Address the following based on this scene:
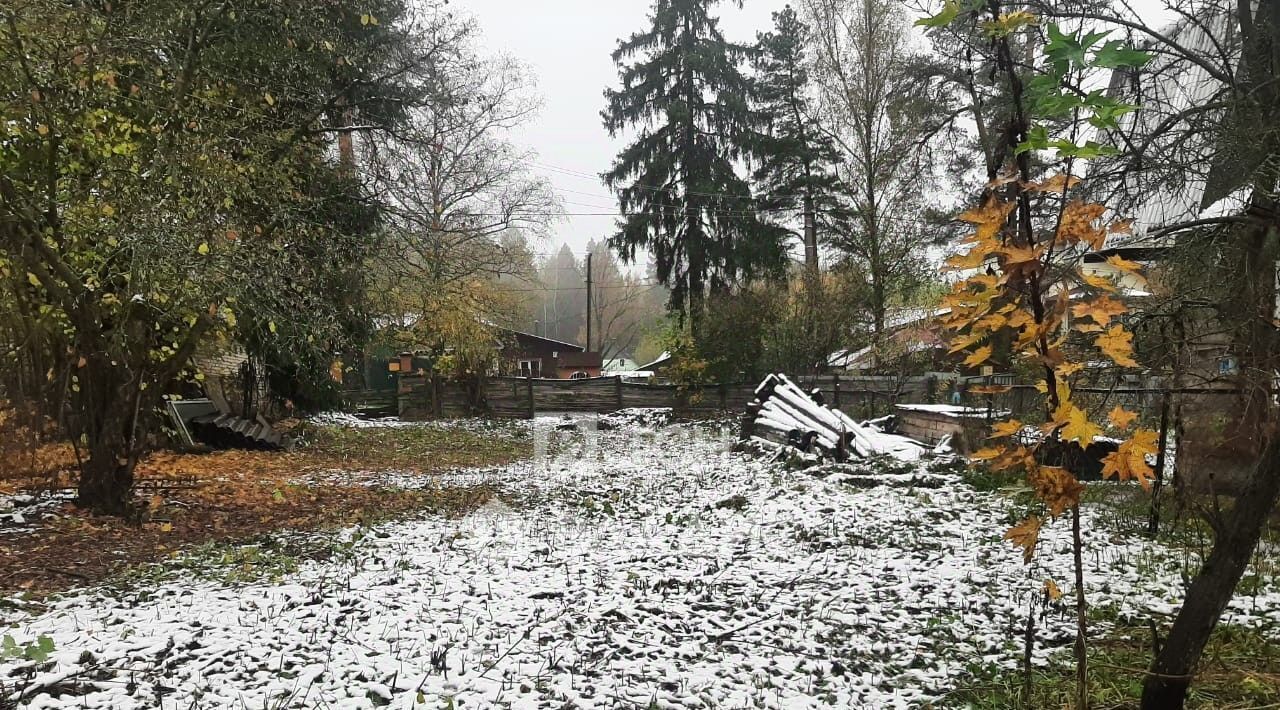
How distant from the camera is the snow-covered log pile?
10500 millimetres

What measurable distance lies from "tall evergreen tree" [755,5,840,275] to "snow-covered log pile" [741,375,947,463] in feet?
28.6

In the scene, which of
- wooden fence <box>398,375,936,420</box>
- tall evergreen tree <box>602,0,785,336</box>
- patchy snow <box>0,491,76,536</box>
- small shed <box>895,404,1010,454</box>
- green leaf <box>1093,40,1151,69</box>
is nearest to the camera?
green leaf <box>1093,40,1151,69</box>

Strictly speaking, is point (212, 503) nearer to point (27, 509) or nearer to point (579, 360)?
point (27, 509)

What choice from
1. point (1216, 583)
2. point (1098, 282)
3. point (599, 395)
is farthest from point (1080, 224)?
point (599, 395)

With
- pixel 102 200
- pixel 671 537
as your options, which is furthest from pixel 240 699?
pixel 102 200

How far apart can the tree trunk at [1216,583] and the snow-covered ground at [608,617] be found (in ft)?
A: 3.48

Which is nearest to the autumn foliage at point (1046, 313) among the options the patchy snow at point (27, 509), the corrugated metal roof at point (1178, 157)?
the corrugated metal roof at point (1178, 157)

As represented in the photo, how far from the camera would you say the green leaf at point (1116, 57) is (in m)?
1.63

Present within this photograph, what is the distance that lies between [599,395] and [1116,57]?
67.1 feet

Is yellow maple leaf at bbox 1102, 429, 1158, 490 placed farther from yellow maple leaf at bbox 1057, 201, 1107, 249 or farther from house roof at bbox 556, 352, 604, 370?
house roof at bbox 556, 352, 604, 370

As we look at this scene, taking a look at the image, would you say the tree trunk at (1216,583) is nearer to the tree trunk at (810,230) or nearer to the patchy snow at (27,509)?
the patchy snow at (27,509)

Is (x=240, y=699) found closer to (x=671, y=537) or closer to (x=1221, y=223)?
(x=671, y=537)

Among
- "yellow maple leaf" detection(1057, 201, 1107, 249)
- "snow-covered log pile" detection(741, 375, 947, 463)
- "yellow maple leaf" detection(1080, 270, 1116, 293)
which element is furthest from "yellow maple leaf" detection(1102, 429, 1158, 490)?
"snow-covered log pile" detection(741, 375, 947, 463)

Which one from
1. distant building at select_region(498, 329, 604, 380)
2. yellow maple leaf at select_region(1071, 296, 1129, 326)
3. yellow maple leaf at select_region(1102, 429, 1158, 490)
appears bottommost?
yellow maple leaf at select_region(1102, 429, 1158, 490)
